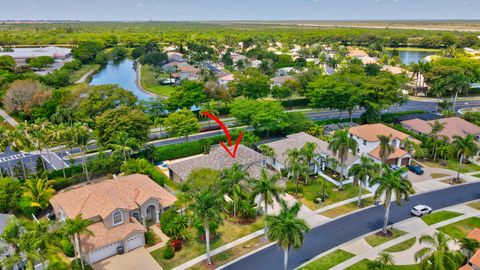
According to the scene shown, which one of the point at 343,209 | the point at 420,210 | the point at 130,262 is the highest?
the point at 420,210

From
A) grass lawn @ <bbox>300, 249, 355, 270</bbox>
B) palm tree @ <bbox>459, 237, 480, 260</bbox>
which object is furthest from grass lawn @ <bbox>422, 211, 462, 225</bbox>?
grass lawn @ <bbox>300, 249, 355, 270</bbox>

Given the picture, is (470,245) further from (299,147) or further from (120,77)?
(120,77)

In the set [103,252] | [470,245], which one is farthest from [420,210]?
[103,252]

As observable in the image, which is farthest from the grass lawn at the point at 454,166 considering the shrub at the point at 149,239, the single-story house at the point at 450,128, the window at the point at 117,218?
the window at the point at 117,218

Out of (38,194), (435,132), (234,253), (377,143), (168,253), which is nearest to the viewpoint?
(168,253)

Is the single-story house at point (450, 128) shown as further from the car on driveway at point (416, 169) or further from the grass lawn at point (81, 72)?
the grass lawn at point (81, 72)

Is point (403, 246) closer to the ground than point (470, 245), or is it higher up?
closer to the ground
